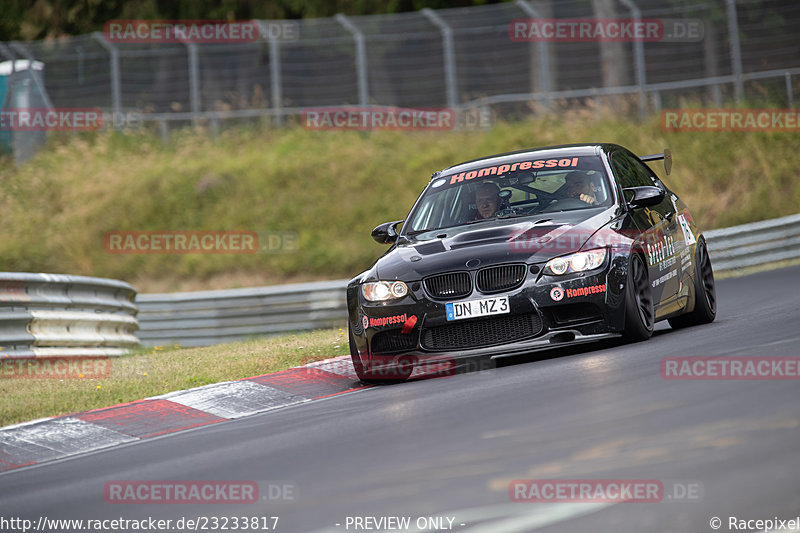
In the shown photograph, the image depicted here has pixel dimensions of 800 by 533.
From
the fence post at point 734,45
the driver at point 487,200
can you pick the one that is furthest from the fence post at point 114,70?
the driver at point 487,200

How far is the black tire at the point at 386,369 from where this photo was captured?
817cm

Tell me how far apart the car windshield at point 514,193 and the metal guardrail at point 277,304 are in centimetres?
896

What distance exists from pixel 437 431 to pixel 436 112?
20.8 m

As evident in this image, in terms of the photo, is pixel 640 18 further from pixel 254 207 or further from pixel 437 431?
pixel 437 431

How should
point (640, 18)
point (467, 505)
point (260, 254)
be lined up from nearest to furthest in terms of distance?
point (467, 505), point (640, 18), point (260, 254)

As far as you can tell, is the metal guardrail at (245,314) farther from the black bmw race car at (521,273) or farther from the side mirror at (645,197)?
the side mirror at (645,197)

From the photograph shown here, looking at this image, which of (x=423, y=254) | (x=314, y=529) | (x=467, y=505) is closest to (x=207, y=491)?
(x=314, y=529)

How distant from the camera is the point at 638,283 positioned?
823 cm

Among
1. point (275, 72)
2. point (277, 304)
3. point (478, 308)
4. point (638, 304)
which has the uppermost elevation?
point (275, 72)

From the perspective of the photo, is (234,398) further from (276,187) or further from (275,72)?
(276,187)

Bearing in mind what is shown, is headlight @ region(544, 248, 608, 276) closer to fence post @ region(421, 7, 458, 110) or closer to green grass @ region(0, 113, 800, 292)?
green grass @ region(0, 113, 800, 292)

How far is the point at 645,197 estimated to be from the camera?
28.8 ft

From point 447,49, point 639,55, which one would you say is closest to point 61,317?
point 447,49

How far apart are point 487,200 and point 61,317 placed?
491 centimetres
